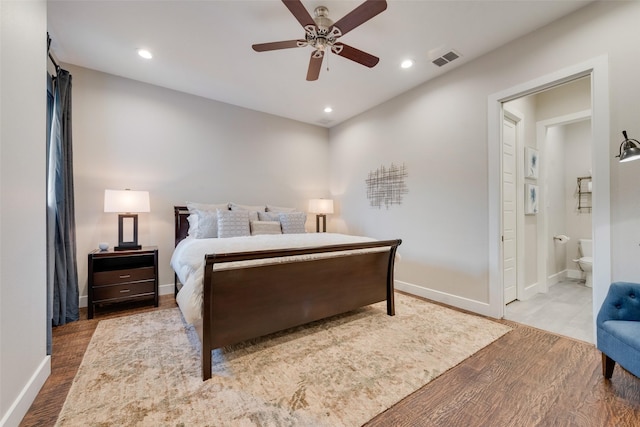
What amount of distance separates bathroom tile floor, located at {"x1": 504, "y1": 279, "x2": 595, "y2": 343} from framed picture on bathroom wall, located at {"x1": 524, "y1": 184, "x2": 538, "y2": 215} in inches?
47.1

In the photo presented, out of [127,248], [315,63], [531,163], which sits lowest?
[127,248]

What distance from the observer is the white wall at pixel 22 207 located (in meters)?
1.34

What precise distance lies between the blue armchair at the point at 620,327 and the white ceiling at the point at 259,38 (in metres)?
2.37

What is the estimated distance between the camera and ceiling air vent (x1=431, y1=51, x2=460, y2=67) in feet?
9.51

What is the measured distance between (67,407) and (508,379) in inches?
111

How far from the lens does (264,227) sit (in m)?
3.59

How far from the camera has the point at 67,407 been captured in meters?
1.51

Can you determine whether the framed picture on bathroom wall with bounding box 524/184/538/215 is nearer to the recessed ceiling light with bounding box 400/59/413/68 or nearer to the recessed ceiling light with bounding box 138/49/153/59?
the recessed ceiling light with bounding box 400/59/413/68

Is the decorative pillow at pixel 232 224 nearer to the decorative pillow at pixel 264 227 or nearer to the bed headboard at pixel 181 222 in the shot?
the decorative pillow at pixel 264 227

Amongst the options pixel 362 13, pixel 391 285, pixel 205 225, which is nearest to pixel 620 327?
pixel 391 285

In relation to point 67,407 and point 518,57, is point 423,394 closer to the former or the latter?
point 67,407

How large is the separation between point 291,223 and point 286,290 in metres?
1.71

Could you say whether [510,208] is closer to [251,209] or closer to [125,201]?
[251,209]

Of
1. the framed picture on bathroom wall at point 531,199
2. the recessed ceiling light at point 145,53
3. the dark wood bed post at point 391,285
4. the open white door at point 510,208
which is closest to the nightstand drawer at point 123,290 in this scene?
the recessed ceiling light at point 145,53
